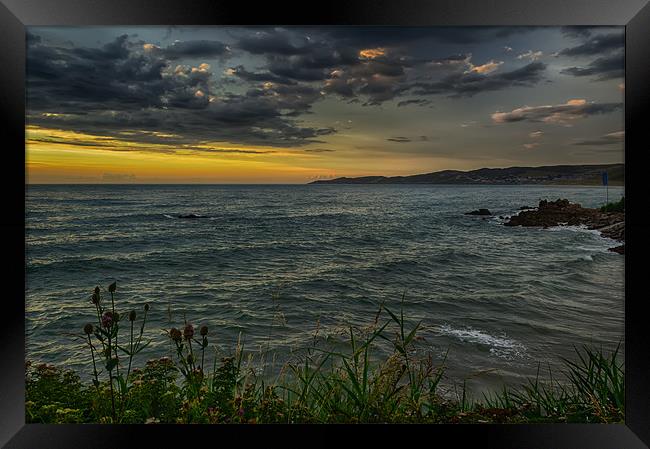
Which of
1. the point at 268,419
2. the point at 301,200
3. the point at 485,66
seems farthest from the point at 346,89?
the point at 268,419

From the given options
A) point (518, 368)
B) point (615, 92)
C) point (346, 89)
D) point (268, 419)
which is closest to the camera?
point (268, 419)

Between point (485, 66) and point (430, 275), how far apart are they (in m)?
8.89

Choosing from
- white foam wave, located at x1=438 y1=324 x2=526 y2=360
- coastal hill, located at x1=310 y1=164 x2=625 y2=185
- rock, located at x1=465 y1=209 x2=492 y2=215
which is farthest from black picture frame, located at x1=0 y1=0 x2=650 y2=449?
rock, located at x1=465 y1=209 x2=492 y2=215

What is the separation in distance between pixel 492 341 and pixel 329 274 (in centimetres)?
622

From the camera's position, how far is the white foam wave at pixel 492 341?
6.05 m

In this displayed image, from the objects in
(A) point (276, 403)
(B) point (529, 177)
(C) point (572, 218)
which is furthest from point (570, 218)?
(A) point (276, 403)

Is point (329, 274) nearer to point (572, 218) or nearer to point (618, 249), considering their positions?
point (618, 249)

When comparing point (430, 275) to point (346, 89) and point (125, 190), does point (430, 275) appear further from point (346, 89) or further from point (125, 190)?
point (125, 190)

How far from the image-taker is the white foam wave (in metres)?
6.05

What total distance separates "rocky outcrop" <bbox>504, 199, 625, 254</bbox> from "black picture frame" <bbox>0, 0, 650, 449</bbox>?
8.31m

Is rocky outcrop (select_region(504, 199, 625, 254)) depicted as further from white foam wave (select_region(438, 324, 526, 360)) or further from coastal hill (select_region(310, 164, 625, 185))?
white foam wave (select_region(438, 324, 526, 360))

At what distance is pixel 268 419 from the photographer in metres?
1.95

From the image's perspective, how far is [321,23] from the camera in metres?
1.78
